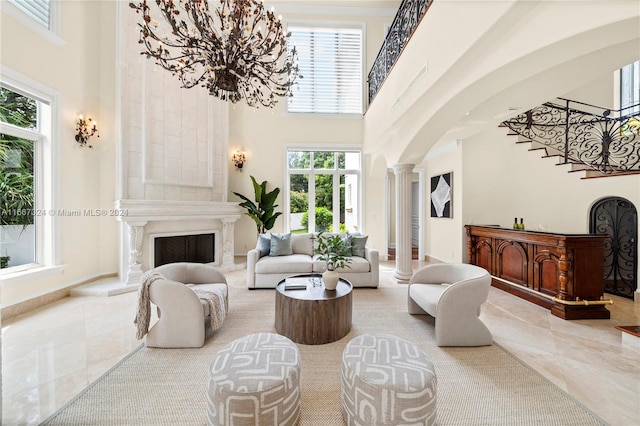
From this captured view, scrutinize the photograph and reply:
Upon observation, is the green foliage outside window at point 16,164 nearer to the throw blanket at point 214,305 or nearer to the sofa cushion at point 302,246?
the throw blanket at point 214,305

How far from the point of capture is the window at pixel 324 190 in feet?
22.9

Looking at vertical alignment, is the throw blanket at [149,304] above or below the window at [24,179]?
below

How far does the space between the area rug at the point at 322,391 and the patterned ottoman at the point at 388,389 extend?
0.29 meters

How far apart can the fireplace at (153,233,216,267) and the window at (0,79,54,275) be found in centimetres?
150

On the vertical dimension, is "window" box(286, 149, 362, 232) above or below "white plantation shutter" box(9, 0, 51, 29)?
below

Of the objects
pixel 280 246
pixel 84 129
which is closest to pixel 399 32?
pixel 280 246

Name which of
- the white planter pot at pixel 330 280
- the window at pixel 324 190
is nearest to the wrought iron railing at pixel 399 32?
the window at pixel 324 190

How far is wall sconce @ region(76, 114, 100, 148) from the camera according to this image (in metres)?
4.32

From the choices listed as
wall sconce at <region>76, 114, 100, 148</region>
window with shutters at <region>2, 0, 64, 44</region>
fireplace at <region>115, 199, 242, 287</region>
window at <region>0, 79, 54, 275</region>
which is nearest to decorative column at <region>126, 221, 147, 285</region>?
fireplace at <region>115, 199, 242, 287</region>

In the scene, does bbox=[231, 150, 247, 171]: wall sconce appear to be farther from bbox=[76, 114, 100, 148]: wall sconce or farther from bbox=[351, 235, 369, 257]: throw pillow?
bbox=[351, 235, 369, 257]: throw pillow

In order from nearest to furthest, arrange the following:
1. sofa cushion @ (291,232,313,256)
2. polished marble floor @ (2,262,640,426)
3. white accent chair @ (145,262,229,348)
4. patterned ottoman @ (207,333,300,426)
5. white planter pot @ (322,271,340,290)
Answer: patterned ottoman @ (207,333,300,426), polished marble floor @ (2,262,640,426), white accent chair @ (145,262,229,348), white planter pot @ (322,271,340,290), sofa cushion @ (291,232,313,256)

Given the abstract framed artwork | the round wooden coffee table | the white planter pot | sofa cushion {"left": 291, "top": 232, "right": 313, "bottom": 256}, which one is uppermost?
the abstract framed artwork

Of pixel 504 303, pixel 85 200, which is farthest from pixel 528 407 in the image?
pixel 85 200

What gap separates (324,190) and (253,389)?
5.76m
